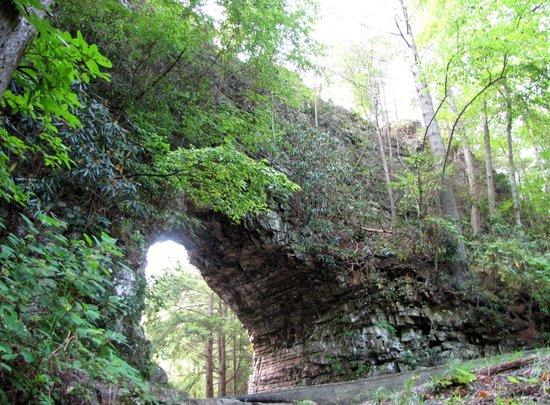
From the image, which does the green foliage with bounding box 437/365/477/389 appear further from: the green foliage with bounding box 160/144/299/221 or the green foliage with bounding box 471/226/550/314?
the green foliage with bounding box 471/226/550/314

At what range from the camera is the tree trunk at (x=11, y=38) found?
182 centimetres

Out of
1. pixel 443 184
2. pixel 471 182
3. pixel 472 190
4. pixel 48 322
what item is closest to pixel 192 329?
pixel 443 184

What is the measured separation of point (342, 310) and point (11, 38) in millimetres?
8744

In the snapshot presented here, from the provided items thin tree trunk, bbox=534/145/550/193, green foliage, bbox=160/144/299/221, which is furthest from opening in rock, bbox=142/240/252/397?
thin tree trunk, bbox=534/145/550/193

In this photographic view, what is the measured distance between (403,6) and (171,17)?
8.88 metres

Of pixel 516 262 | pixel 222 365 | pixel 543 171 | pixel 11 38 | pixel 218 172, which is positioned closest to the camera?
pixel 11 38

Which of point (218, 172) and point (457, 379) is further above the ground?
point (218, 172)

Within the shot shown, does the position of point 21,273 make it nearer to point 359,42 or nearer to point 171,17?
point 171,17

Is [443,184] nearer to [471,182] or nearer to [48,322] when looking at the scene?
[471,182]

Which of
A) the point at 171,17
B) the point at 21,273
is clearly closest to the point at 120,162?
the point at 171,17

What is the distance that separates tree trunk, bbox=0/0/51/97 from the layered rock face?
6.72m

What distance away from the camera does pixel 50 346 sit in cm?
247

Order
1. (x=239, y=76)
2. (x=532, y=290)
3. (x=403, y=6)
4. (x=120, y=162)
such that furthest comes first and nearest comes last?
(x=403, y=6) < (x=532, y=290) < (x=239, y=76) < (x=120, y=162)

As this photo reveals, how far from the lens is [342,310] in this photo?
9.44m
